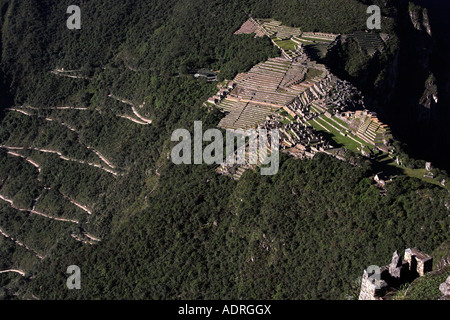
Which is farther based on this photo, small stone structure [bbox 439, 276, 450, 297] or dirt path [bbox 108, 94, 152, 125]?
dirt path [bbox 108, 94, 152, 125]

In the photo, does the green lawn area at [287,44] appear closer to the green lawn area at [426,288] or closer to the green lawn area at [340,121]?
the green lawn area at [340,121]

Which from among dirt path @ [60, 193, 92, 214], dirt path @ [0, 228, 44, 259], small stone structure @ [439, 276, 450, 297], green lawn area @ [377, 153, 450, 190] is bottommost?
dirt path @ [0, 228, 44, 259]

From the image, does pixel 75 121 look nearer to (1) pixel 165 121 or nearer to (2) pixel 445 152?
(1) pixel 165 121

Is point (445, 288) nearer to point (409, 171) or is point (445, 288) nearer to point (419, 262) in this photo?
point (419, 262)

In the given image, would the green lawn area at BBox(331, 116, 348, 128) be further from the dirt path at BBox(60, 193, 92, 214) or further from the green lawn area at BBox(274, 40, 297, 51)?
the dirt path at BBox(60, 193, 92, 214)

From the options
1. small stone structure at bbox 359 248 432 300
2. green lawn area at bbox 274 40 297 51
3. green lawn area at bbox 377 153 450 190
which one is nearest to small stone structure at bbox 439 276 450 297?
small stone structure at bbox 359 248 432 300

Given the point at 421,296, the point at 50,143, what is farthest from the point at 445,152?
the point at 50,143
